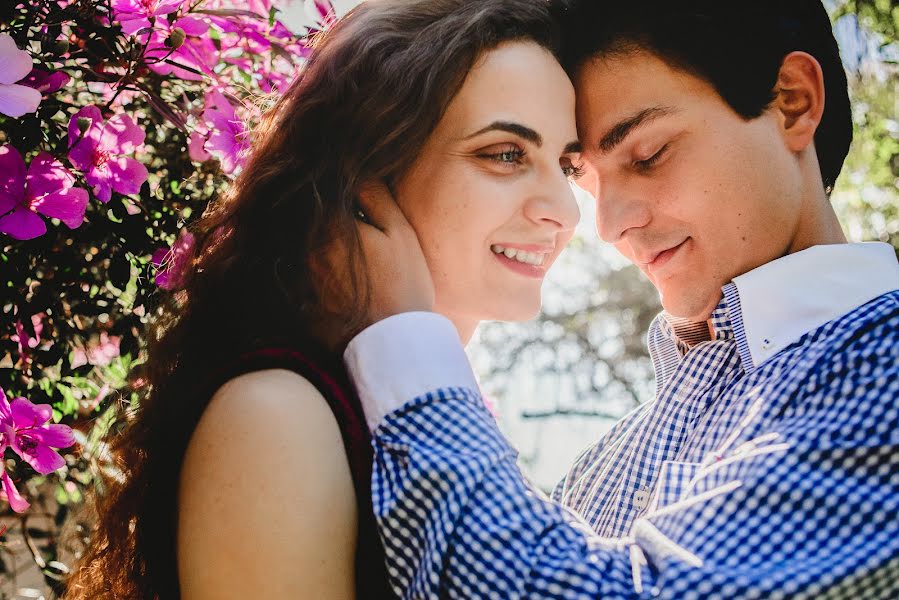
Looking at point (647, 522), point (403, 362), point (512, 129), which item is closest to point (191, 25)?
point (512, 129)

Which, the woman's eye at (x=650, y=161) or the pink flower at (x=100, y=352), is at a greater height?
the woman's eye at (x=650, y=161)

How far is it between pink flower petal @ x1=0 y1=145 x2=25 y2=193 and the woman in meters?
0.42

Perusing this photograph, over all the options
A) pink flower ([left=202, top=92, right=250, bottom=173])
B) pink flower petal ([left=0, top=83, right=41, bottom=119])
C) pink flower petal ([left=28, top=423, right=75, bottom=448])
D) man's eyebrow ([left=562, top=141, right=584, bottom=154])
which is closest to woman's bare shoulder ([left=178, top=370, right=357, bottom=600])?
pink flower petal ([left=28, top=423, right=75, bottom=448])

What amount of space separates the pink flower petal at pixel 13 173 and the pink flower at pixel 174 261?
0.37m

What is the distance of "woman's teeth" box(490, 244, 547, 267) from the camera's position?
200 cm

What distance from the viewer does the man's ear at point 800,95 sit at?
2168 mm

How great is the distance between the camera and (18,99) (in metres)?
1.34

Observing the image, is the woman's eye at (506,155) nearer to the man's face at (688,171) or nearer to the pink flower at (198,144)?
the man's face at (688,171)

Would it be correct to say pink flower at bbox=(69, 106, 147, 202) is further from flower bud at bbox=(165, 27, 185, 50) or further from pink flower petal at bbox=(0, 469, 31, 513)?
pink flower petal at bbox=(0, 469, 31, 513)

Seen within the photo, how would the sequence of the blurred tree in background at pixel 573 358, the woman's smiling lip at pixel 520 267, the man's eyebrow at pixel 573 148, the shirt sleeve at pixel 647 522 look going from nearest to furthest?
the shirt sleeve at pixel 647 522, the woman's smiling lip at pixel 520 267, the man's eyebrow at pixel 573 148, the blurred tree in background at pixel 573 358

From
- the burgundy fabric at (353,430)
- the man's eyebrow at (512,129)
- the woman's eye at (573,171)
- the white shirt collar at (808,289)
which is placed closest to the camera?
the burgundy fabric at (353,430)

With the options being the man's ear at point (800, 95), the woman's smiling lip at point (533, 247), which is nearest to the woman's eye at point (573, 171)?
the woman's smiling lip at point (533, 247)

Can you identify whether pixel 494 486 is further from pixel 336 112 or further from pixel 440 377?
pixel 336 112

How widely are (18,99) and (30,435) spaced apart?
0.63 metres
